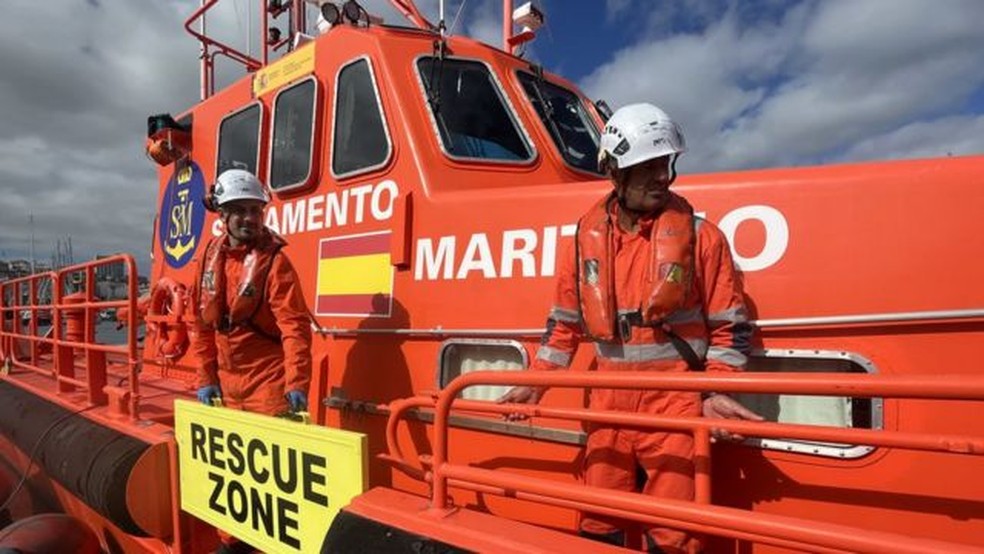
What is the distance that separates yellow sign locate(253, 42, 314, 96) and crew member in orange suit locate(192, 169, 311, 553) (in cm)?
89

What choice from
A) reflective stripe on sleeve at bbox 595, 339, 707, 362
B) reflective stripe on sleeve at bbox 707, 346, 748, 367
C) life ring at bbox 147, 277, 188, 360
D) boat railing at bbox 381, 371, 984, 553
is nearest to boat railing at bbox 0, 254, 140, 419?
life ring at bbox 147, 277, 188, 360

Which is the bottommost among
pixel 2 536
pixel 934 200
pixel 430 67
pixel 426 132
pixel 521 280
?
pixel 2 536

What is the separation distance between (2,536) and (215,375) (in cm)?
145

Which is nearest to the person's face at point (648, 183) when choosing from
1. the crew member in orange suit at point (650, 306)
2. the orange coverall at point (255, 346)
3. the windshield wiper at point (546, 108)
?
the crew member in orange suit at point (650, 306)

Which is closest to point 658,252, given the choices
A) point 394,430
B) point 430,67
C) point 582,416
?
point 582,416

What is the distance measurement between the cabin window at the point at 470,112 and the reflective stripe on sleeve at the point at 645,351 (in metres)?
1.41

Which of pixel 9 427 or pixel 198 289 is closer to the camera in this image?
pixel 198 289

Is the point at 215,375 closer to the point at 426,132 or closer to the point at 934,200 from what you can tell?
the point at 426,132

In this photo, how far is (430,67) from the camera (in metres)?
3.42

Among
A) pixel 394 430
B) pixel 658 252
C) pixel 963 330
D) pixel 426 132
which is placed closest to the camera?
pixel 963 330

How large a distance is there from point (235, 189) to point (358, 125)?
69 cm

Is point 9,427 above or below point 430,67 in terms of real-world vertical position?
below

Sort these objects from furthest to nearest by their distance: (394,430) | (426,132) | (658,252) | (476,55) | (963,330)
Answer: (476,55) → (426,132) → (394,430) → (658,252) → (963,330)

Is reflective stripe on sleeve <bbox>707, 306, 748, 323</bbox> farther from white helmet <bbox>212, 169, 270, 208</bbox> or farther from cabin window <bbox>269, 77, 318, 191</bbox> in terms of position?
cabin window <bbox>269, 77, 318, 191</bbox>
